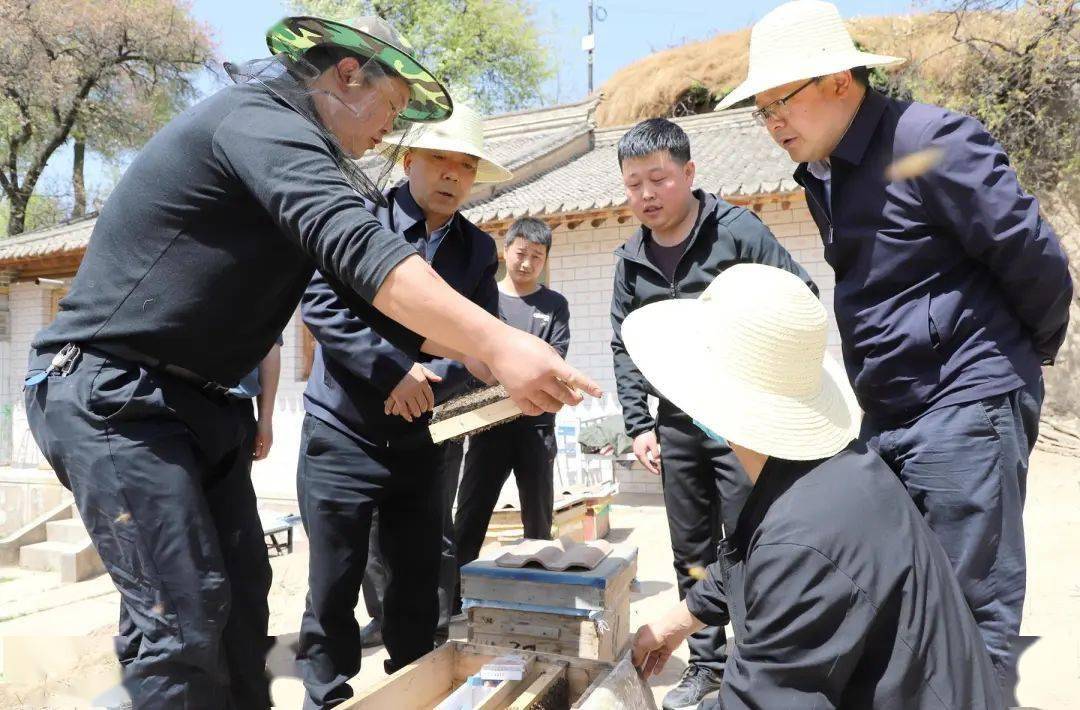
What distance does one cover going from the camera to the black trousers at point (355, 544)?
8.91ft

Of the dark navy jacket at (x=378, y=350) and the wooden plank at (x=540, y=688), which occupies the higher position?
the dark navy jacket at (x=378, y=350)

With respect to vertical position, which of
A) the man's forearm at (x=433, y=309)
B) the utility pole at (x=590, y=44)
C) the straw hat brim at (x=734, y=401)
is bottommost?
the straw hat brim at (x=734, y=401)

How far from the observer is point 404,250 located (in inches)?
63.6

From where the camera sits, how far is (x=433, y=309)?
1593mm

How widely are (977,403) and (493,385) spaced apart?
1556 millimetres

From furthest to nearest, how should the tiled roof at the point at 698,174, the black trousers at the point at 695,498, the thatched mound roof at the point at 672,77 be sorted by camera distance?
the thatched mound roof at the point at 672,77
the tiled roof at the point at 698,174
the black trousers at the point at 695,498

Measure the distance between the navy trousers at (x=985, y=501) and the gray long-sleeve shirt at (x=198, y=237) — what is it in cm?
149

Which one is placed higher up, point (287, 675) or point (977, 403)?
point (977, 403)

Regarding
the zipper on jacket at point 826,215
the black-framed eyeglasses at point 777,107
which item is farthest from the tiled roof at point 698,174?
the black-framed eyeglasses at point 777,107

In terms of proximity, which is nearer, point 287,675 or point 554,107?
point 287,675

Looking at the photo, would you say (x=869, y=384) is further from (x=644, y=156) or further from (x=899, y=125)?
(x=644, y=156)

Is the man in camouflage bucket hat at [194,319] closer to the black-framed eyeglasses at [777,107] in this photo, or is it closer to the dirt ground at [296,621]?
the black-framed eyeglasses at [777,107]

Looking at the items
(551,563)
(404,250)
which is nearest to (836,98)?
(404,250)

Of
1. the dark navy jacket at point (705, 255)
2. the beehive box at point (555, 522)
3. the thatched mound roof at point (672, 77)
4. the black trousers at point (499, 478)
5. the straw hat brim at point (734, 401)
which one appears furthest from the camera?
the thatched mound roof at point (672, 77)
